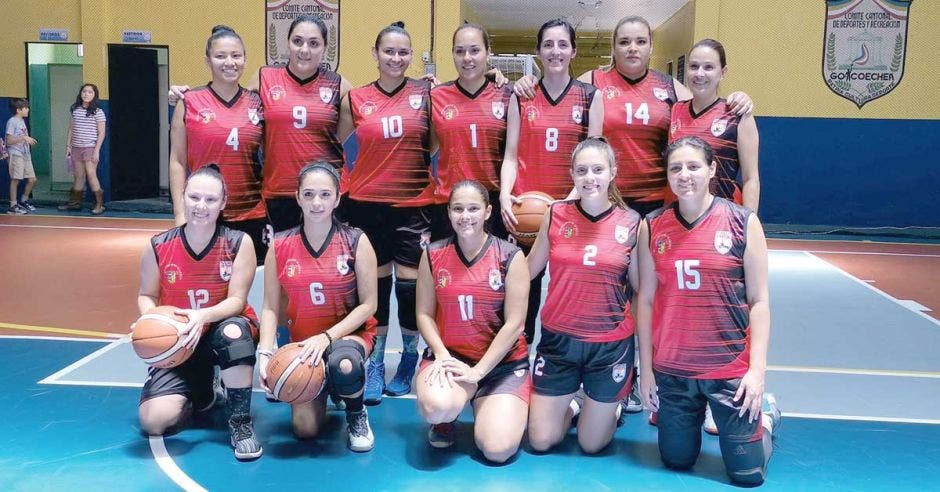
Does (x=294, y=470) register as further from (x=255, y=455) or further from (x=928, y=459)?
(x=928, y=459)

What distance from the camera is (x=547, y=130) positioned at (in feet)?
13.3

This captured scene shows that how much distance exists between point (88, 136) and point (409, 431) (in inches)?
393

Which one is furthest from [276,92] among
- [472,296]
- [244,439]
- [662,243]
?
[662,243]

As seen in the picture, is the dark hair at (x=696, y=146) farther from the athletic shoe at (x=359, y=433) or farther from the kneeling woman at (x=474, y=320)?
the athletic shoe at (x=359, y=433)

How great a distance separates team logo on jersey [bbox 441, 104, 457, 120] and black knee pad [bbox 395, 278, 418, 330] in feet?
2.92

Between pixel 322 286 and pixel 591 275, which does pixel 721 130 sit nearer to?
pixel 591 275

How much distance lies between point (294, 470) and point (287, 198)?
1511mm

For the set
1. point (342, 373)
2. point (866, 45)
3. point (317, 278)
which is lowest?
point (342, 373)

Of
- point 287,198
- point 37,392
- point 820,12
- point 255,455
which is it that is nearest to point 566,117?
point 287,198

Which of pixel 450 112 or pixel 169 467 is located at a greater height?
pixel 450 112

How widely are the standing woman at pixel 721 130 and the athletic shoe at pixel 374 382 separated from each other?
1.93 m

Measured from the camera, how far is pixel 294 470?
3.38m

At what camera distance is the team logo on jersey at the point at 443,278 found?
12.4 ft

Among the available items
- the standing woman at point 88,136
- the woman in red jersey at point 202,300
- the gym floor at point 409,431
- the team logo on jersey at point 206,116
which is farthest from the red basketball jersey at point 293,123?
the standing woman at point 88,136
